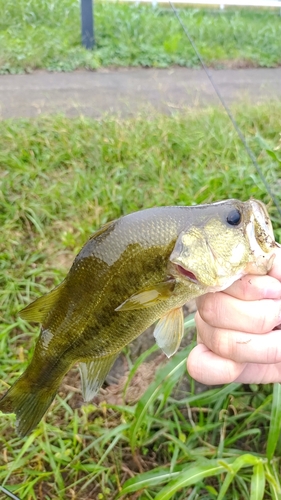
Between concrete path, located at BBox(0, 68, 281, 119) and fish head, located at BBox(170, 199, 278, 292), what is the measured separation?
11.0 feet

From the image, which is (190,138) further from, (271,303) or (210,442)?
(271,303)

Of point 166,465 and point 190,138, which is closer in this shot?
point 166,465

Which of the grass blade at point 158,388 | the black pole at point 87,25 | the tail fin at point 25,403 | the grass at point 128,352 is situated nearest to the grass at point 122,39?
the black pole at point 87,25

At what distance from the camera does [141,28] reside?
607 centimetres

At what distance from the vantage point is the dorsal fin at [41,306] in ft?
4.40

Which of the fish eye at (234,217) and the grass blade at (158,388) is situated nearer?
the fish eye at (234,217)

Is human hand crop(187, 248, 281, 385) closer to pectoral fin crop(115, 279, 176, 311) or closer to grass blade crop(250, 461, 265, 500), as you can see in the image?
pectoral fin crop(115, 279, 176, 311)

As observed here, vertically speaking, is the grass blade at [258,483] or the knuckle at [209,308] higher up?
the knuckle at [209,308]

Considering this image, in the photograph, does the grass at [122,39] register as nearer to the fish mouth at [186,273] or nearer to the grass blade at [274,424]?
the grass blade at [274,424]

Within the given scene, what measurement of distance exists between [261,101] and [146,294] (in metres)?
4.12

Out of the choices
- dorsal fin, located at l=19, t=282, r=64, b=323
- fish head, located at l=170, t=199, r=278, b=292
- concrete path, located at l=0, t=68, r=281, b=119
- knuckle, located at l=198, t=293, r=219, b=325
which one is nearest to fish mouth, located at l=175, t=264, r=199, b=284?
fish head, located at l=170, t=199, r=278, b=292

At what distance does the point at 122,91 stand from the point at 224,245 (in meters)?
4.12

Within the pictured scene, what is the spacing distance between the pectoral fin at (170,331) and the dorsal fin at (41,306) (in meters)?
0.29

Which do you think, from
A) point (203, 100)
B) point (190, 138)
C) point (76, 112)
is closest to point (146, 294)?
point (190, 138)
